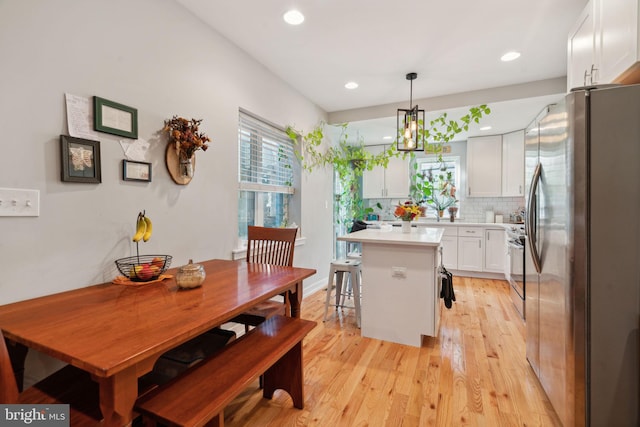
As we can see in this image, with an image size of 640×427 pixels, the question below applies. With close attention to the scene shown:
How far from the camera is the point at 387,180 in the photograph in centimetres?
572

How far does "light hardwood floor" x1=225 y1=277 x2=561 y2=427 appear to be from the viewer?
5.39ft

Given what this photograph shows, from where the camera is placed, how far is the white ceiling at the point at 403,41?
211 cm

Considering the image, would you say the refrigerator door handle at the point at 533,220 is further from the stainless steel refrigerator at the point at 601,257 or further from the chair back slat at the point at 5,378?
the chair back slat at the point at 5,378

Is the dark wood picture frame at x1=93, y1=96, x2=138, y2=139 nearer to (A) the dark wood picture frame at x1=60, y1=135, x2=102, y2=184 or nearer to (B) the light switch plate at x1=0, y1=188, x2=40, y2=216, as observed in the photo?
(A) the dark wood picture frame at x1=60, y1=135, x2=102, y2=184

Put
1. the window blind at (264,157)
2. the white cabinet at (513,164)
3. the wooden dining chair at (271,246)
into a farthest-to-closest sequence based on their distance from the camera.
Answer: the white cabinet at (513,164), the window blind at (264,157), the wooden dining chair at (271,246)

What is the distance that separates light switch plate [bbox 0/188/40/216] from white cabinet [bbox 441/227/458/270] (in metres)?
4.93

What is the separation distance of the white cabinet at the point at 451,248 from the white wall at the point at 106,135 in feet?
12.4

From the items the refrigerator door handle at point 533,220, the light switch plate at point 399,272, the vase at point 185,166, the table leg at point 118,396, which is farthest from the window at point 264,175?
the refrigerator door handle at point 533,220

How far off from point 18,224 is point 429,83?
3.70 m

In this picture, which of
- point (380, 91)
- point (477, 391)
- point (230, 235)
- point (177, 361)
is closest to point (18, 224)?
point (177, 361)

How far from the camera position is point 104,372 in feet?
2.41

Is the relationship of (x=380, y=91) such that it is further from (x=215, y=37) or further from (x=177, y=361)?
(x=177, y=361)

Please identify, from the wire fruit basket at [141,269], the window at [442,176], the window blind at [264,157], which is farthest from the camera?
the window at [442,176]

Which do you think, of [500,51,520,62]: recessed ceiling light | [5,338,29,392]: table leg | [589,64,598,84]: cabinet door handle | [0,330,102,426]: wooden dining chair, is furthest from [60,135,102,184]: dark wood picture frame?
[500,51,520,62]: recessed ceiling light
